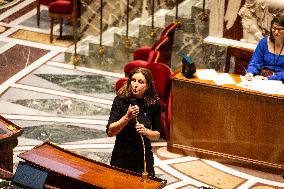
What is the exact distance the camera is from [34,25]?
35.4 feet

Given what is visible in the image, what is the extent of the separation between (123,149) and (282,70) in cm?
218

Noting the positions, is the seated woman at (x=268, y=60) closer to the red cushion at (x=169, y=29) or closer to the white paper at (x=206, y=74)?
the white paper at (x=206, y=74)

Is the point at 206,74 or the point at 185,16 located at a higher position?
the point at 185,16

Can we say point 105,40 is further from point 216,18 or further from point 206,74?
point 206,74

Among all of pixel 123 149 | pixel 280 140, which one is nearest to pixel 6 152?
pixel 123 149

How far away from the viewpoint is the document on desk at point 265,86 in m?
6.31

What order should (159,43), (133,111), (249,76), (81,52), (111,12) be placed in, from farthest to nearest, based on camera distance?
(111,12) < (81,52) < (159,43) < (249,76) < (133,111)

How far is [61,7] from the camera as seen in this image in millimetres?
9859

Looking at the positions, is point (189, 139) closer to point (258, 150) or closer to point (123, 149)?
point (258, 150)

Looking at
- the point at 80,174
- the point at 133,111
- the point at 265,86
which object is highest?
the point at 133,111

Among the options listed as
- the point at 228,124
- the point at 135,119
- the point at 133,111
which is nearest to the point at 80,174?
the point at 133,111

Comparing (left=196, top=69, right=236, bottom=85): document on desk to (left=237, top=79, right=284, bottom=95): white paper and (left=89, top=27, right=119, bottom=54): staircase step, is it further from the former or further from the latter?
(left=89, top=27, right=119, bottom=54): staircase step

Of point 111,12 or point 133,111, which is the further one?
Result: point 111,12

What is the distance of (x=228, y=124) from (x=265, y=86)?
1.64ft
